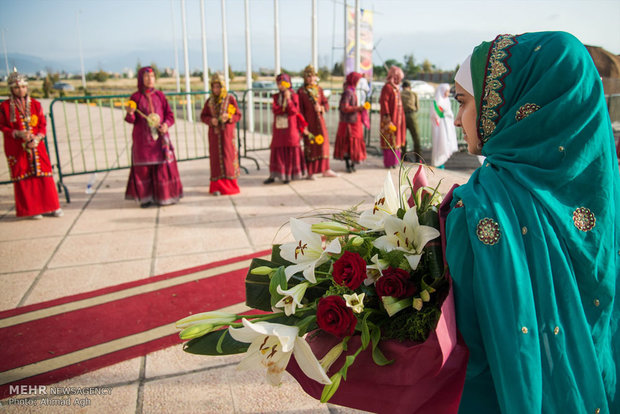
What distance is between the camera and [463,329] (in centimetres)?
122

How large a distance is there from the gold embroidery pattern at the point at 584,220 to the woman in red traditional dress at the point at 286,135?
666cm

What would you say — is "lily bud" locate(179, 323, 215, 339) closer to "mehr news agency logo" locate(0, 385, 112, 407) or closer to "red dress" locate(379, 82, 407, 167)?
"mehr news agency logo" locate(0, 385, 112, 407)

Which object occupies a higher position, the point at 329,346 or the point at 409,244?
the point at 409,244

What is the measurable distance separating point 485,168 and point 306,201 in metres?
5.58

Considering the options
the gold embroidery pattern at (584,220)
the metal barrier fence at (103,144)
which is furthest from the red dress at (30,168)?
the gold embroidery pattern at (584,220)

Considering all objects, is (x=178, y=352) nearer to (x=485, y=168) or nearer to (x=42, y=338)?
(x=42, y=338)

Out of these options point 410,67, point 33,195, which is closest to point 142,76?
point 33,195

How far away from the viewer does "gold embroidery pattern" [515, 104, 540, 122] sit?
4.10 ft

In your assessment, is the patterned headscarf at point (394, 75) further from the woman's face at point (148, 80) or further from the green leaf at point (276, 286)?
the green leaf at point (276, 286)

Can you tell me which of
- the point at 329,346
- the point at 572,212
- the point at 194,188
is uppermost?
the point at 572,212

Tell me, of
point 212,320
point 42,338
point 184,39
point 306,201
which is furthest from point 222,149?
point 184,39

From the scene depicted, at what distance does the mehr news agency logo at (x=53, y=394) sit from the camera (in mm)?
2523

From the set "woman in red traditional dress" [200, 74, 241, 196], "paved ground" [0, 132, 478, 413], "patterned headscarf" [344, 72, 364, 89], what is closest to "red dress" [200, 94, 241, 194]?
"woman in red traditional dress" [200, 74, 241, 196]

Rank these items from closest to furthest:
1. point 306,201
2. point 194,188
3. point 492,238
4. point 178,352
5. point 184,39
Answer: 1. point 492,238
2. point 178,352
3. point 306,201
4. point 194,188
5. point 184,39
